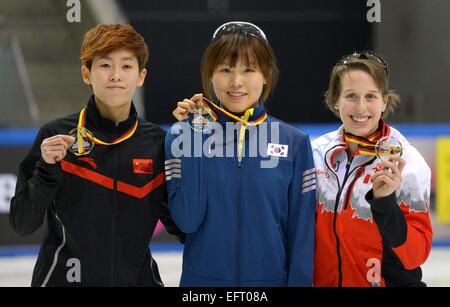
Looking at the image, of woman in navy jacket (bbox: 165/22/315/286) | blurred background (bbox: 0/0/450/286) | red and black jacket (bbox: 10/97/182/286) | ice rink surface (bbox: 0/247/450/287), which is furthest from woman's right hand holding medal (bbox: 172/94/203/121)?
blurred background (bbox: 0/0/450/286)

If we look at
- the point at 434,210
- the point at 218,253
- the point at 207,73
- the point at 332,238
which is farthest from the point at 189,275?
the point at 434,210

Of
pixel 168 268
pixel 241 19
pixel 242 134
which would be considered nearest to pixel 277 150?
pixel 242 134

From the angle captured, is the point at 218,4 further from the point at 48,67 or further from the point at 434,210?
the point at 434,210

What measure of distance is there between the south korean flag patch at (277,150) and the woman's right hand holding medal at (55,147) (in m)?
0.69

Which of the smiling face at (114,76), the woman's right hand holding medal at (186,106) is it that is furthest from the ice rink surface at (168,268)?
the woman's right hand holding medal at (186,106)

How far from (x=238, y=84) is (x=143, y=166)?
47cm

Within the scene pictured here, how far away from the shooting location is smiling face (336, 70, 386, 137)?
8.22 ft

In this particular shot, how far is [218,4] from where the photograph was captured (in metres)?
9.63

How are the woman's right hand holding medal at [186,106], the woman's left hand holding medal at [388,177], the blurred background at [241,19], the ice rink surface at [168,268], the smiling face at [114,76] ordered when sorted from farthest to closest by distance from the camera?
the blurred background at [241,19] → the ice rink surface at [168,268] → the smiling face at [114,76] → the woman's right hand holding medal at [186,106] → the woman's left hand holding medal at [388,177]

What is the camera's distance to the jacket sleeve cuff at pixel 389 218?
2.29 meters

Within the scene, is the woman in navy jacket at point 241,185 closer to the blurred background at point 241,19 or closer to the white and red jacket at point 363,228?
the white and red jacket at point 363,228

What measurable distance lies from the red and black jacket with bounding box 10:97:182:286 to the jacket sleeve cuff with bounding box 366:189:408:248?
80cm

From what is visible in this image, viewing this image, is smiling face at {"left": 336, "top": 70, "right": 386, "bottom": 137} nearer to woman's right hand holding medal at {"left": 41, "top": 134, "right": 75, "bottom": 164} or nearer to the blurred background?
woman's right hand holding medal at {"left": 41, "top": 134, "right": 75, "bottom": 164}

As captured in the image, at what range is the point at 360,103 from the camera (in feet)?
8.19
